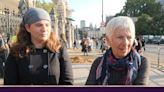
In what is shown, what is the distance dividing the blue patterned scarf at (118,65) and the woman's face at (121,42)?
0.05 metres

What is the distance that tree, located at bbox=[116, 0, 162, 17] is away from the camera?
117375 mm

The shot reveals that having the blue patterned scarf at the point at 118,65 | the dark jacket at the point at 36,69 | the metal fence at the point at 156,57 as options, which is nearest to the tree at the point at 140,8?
the metal fence at the point at 156,57

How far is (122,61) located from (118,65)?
0.05 metres

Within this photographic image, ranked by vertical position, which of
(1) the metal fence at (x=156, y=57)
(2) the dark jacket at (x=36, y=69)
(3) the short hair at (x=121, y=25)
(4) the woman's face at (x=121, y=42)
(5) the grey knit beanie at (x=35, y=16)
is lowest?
(1) the metal fence at (x=156, y=57)

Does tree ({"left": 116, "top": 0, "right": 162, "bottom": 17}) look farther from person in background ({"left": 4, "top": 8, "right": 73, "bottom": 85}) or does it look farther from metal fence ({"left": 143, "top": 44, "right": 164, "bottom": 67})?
person in background ({"left": 4, "top": 8, "right": 73, "bottom": 85})

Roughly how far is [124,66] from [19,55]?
98 centimetres

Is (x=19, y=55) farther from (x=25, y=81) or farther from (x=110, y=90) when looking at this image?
(x=110, y=90)

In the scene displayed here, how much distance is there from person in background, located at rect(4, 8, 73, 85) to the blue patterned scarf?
51 cm

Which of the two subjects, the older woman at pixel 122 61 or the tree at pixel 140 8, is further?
the tree at pixel 140 8

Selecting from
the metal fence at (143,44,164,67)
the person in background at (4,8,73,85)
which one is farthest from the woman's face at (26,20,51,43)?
the metal fence at (143,44,164,67)

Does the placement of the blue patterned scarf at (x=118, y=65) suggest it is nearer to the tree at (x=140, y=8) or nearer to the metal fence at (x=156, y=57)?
the metal fence at (x=156, y=57)

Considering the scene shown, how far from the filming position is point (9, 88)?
288 cm

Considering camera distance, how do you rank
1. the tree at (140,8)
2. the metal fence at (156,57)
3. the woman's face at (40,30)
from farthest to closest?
1. the tree at (140,8)
2. the metal fence at (156,57)
3. the woman's face at (40,30)

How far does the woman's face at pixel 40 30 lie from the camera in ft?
12.0
